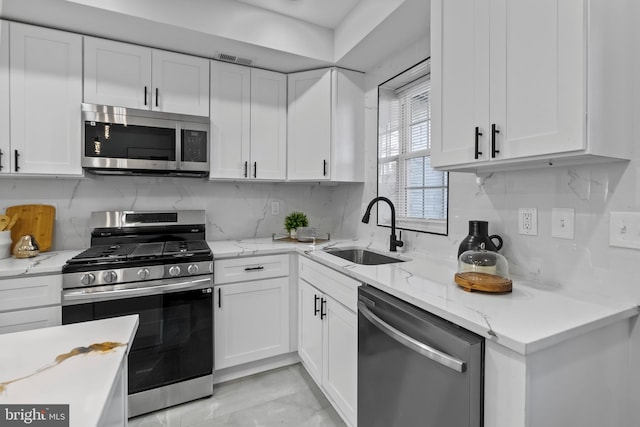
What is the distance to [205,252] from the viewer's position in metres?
2.05

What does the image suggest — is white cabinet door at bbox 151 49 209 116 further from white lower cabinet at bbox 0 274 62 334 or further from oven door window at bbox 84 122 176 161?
white lower cabinet at bbox 0 274 62 334

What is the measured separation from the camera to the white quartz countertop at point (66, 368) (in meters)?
0.52

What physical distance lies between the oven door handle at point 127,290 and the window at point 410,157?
1456mm

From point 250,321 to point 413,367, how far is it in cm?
139

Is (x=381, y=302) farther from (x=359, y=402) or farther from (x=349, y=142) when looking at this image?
(x=349, y=142)

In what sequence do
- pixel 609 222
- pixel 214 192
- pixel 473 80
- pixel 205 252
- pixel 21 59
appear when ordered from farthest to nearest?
1. pixel 214 192
2. pixel 205 252
3. pixel 21 59
4. pixel 473 80
5. pixel 609 222

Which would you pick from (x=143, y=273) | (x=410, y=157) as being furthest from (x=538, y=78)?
(x=143, y=273)

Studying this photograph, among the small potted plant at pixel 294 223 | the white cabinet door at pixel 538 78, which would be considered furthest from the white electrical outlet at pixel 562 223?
the small potted plant at pixel 294 223

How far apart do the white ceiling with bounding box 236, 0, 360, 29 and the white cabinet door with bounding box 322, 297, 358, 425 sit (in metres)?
1.98

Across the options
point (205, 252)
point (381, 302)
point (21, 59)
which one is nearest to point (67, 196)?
point (21, 59)

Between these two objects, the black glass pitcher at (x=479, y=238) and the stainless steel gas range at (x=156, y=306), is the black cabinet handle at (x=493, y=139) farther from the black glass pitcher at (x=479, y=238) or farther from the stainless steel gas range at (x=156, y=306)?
the stainless steel gas range at (x=156, y=306)

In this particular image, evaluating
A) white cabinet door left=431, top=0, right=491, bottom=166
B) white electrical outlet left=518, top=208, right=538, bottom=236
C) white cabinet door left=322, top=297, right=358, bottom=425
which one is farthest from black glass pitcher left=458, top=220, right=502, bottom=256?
white cabinet door left=322, top=297, right=358, bottom=425

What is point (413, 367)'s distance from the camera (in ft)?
3.75

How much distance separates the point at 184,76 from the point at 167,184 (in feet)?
2.77
